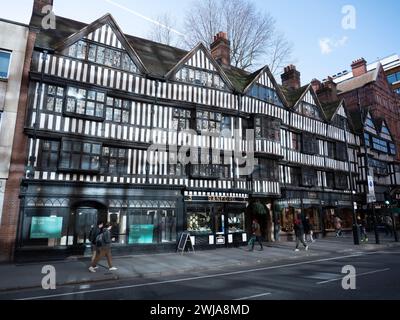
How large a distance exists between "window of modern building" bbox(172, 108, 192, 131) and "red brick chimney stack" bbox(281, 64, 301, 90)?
567 inches

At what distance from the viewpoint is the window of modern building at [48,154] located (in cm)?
1316

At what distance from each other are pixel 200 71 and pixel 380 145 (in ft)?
77.4

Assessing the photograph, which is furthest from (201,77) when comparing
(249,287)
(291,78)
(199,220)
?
(249,287)

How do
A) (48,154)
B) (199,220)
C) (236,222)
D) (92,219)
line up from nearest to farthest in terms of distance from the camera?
(48,154)
(92,219)
(199,220)
(236,222)

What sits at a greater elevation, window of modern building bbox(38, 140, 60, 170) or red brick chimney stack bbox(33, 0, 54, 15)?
red brick chimney stack bbox(33, 0, 54, 15)

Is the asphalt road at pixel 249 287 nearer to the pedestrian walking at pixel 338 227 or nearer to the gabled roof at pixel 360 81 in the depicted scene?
the pedestrian walking at pixel 338 227

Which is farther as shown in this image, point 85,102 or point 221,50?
point 221,50

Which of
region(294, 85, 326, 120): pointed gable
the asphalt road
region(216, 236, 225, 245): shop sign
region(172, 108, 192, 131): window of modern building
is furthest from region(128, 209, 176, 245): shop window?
region(294, 85, 326, 120): pointed gable

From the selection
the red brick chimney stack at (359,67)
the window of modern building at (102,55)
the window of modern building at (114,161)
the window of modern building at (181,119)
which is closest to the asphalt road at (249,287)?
the window of modern building at (114,161)

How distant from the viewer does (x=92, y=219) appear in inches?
552

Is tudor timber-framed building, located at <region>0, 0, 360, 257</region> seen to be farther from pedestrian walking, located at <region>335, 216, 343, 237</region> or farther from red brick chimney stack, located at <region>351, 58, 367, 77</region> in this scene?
red brick chimney stack, located at <region>351, 58, 367, 77</region>

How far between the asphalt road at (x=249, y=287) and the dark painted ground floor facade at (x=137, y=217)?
213 inches

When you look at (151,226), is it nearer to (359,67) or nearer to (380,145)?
(380,145)

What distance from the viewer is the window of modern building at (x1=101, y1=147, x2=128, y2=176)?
47.9 ft
